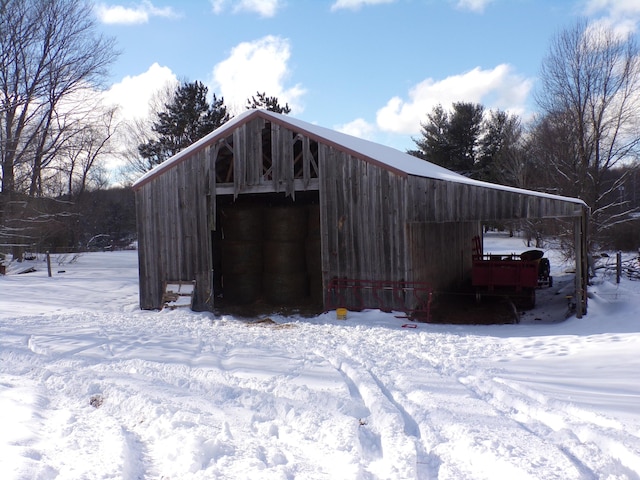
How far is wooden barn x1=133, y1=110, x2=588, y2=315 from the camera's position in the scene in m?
11.4

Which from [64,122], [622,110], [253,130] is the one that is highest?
[64,122]

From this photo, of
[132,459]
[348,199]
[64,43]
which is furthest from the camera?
[64,43]

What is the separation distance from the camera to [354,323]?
11102mm

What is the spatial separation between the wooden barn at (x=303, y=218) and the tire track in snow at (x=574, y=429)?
221 inches

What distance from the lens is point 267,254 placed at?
51.0ft

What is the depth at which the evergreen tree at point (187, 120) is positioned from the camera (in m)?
35.7

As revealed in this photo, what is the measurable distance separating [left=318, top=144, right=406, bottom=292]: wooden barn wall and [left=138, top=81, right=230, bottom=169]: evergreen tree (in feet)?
83.8

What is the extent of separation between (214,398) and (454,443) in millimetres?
2916

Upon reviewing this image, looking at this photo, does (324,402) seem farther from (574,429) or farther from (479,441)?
(574,429)

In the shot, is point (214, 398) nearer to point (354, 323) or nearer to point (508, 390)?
point (508, 390)

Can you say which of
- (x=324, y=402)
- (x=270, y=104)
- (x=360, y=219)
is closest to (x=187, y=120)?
(x=270, y=104)

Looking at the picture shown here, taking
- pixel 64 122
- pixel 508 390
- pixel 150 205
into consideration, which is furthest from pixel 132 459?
pixel 64 122

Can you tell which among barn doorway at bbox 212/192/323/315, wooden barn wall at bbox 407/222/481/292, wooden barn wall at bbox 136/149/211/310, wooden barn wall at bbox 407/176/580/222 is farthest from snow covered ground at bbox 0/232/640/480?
barn doorway at bbox 212/192/323/315

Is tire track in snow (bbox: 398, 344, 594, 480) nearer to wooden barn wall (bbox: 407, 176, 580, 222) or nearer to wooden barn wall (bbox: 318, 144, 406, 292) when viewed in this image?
wooden barn wall (bbox: 407, 176, 580, 222)
